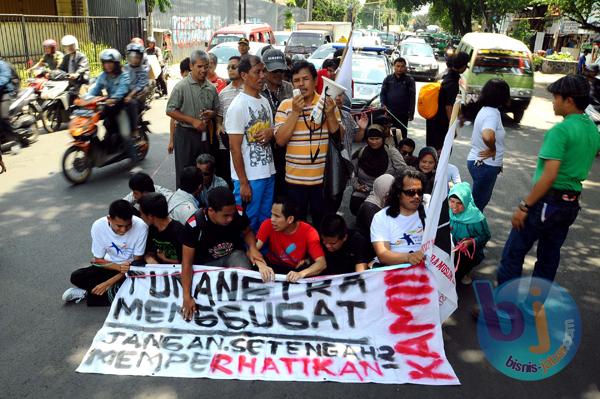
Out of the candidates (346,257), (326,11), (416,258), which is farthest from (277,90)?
(326,11)

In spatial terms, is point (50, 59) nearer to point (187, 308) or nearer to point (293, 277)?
point (187, 308)

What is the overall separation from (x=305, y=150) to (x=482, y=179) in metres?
1.97

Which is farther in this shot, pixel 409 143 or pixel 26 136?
pixel 26 136

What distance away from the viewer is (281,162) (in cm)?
524

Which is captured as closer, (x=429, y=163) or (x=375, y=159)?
(x=429, y=163)

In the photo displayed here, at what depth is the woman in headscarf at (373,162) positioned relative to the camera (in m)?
5.82

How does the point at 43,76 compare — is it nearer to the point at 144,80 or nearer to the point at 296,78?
the point at 144,80

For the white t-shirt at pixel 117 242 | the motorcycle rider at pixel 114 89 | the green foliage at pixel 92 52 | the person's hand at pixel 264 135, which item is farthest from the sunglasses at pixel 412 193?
the green foliage at pixel 92 52

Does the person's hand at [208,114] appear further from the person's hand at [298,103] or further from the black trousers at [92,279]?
the black trousers at [92,279]

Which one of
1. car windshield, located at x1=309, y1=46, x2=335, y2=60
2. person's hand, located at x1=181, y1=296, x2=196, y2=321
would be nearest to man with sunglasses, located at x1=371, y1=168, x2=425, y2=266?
person's hand, located at x1=181, y1=296, x2=196, y2=321

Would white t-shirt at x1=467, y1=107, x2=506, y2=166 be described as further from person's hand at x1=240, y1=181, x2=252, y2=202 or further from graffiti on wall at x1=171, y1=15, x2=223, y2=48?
graffiti on wall at x1=171, y1=15, x2=223, y2=48

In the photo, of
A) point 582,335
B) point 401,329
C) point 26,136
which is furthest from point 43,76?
point 582,335

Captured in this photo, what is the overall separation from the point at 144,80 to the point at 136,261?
455cm

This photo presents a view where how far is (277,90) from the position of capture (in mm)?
5570
